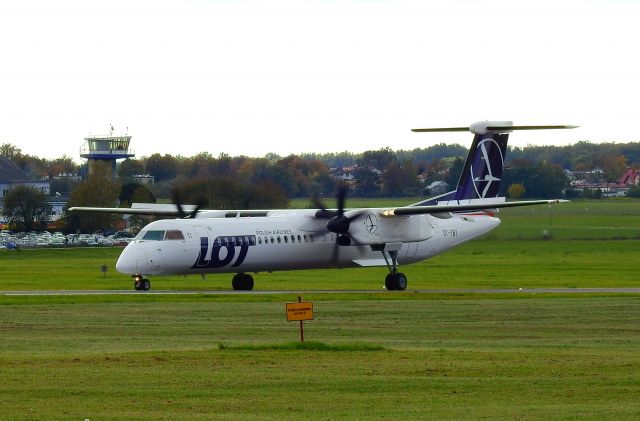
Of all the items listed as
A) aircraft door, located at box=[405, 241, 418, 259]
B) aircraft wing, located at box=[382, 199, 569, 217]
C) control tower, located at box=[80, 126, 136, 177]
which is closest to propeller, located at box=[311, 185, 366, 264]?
aircraft wing, located at box=[382, 199, 569, 217]

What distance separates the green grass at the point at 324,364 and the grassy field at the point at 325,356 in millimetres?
36

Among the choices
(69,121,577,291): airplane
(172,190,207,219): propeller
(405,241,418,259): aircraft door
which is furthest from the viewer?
(405,241,418,259): aircraft door

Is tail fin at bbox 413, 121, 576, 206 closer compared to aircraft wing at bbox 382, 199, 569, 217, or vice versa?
aircraft wing at bbox 382, 199, 569, 217

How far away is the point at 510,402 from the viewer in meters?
18.4

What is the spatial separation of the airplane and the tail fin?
0.14ft

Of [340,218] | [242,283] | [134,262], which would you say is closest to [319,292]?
[340,218]

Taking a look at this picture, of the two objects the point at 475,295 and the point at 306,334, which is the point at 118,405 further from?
the point at 475,295

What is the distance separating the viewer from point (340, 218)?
49.2 meters

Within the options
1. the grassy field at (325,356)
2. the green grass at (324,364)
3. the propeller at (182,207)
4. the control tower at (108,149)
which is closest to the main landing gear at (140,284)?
the grassy field at (325,356)

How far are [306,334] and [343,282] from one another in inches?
1059

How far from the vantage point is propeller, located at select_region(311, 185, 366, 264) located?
49.1 m

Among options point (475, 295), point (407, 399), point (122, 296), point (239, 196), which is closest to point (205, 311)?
point (122, 296)

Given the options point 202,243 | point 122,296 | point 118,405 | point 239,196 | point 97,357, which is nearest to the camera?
point 118,405

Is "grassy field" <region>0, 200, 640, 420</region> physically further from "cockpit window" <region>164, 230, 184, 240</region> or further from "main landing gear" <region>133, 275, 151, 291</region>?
"cockpit window" <region>164, 230, 184, 240</region>
